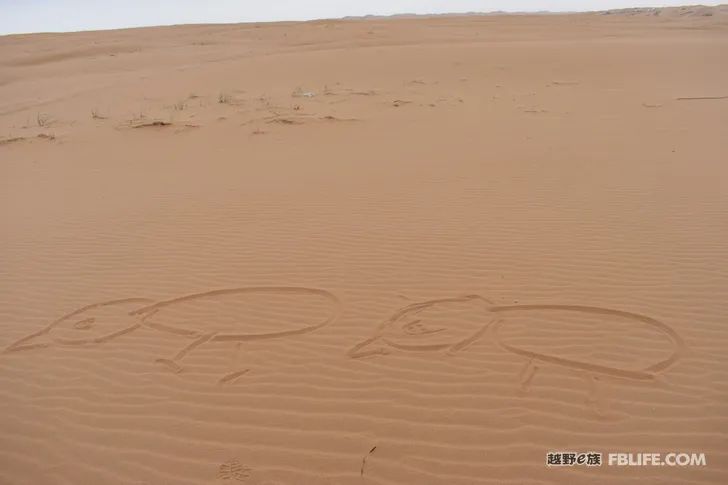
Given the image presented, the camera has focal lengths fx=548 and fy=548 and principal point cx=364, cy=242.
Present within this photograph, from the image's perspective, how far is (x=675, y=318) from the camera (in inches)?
147

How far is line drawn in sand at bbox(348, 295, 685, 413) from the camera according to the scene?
10.7ft

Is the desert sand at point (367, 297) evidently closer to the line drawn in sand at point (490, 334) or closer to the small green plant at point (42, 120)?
the line drawn in sand at point (490, 334)

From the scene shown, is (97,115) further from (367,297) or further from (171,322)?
(367,297)

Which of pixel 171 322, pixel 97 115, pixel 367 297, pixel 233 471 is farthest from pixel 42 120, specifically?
pixel 233 471

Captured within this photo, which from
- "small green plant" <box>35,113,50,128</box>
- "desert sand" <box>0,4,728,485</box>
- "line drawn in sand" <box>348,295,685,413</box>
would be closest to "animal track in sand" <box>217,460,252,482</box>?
"desert sand" <box>0,4,728,485</box>

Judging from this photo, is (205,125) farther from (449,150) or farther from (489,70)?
(489,70)

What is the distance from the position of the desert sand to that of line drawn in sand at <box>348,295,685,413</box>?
2cm

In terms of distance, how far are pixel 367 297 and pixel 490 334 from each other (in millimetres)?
1019

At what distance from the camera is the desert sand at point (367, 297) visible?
9.45ft

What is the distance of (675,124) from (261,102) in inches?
311

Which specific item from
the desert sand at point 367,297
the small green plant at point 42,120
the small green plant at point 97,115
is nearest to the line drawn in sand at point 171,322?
the desert sand at point 367,297

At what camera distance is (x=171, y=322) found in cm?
405

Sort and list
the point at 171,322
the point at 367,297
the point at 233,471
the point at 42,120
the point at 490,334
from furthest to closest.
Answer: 1. the point at 42,120
2. the point at 367,297
3. the point at 171,322
4. the point at 490,334
5. the point at 233,471

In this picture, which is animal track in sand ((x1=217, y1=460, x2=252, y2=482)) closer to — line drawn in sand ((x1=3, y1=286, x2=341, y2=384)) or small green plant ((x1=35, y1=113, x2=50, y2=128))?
line drawn in sand ((x1=3, y1=286, x2=341, y2=384))
